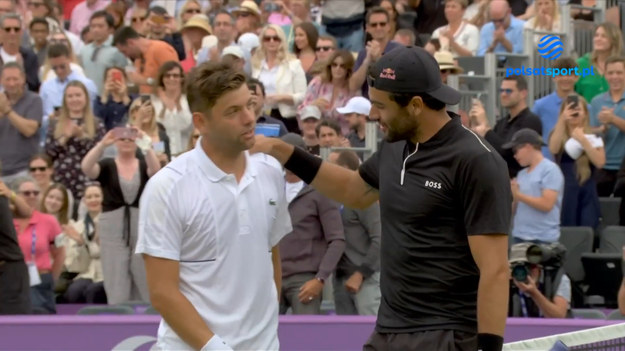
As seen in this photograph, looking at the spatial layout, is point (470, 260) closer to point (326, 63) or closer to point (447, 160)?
point (447, 160)

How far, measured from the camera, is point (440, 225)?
492 cm

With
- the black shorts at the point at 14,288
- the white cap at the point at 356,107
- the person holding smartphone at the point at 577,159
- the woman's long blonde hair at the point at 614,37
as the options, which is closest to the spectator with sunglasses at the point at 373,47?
the white cap at the point at 356,107

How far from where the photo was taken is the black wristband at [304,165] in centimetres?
558

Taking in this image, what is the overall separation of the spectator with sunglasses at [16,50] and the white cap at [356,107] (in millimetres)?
4420

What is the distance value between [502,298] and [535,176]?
6120 millimetres

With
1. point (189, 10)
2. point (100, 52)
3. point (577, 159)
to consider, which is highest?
point (189, 10)

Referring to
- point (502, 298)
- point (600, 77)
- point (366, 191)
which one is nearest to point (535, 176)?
point (600, 77)

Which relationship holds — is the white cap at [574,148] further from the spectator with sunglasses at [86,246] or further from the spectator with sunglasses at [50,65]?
the spectator with sunglasses at [50,65]

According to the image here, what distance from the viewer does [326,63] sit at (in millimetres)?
12984

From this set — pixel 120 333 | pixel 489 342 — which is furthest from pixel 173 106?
pixel 489 342

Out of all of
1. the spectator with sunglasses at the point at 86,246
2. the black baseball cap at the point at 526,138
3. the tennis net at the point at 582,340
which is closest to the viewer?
the tennis net at the point at 582,340

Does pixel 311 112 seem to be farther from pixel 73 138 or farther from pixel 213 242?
pixel 213 242

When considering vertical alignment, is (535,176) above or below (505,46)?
below

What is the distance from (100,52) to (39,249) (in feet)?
16.1
